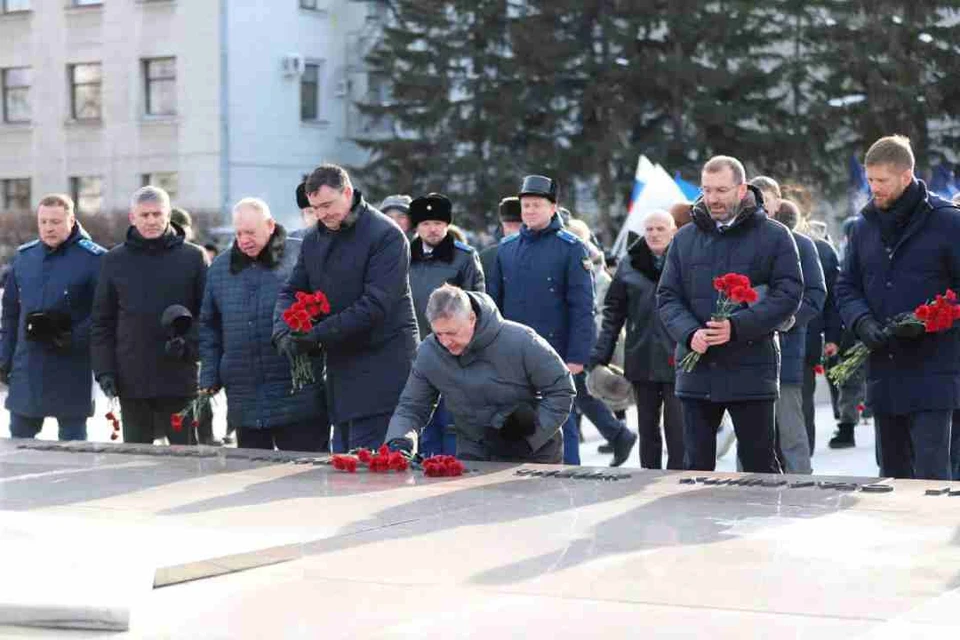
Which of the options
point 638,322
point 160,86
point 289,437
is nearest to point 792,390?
point 638,322

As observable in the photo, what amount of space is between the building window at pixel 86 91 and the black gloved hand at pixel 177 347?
40391 millimetres

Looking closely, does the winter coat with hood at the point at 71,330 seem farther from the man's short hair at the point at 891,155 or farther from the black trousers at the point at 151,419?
the man's short hair at the point at 891,155

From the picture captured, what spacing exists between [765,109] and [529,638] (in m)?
39.1

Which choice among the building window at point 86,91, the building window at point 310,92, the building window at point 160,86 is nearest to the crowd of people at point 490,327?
the building window at point 160,86

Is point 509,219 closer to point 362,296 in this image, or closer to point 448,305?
point 362,296

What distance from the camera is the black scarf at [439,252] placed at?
1145 centimetres

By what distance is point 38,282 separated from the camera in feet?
37.2

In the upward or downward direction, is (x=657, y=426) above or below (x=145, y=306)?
below

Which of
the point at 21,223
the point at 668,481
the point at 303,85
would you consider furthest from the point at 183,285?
the point at 303,85

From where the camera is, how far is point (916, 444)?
29.3 feet

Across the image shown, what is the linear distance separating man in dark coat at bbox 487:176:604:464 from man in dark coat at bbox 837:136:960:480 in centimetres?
265

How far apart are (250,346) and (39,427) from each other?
91.9 inches

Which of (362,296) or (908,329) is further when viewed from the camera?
(362,296)

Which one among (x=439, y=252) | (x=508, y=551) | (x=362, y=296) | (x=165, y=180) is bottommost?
(x=508, y=551)
